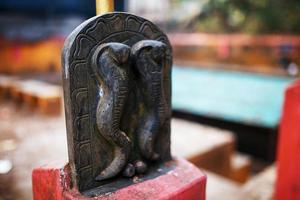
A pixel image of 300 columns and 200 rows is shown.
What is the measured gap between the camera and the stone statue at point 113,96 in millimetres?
981

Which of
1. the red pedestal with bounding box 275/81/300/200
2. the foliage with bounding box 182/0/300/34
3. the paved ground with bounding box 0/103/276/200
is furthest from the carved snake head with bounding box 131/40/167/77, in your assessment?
the foliage with bounding box 182/0/300/34

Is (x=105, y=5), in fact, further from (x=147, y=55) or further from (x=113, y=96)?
(x=113, y=96)

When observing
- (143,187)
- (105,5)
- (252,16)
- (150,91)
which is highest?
(252,16)

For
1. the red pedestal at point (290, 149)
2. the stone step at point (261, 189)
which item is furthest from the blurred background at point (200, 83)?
the red pedestal at point (290, 149)

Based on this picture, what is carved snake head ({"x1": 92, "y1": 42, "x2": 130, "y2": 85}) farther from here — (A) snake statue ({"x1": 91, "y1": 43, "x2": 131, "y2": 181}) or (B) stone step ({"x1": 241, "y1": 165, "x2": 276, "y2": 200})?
(B) stone step ({"x1": 241, "y1": 165, "x2": 276, "y2": 200})

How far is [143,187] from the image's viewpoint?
3.52 ft

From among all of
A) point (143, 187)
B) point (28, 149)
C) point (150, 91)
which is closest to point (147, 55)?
point (150, 91)

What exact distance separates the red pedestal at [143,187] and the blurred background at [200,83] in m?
0.94

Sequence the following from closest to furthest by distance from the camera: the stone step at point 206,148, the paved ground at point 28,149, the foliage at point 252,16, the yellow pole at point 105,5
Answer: the yellow pole at point 105,5 → the paved ground at point 28,149 → the stone step at point 206,148 → the foliage at point 252,16

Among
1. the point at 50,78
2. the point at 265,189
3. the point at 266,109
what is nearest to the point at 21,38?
the point at 50,78

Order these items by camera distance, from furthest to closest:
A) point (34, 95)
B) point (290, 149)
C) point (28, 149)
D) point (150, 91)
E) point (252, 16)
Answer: point (252, 16)
point (34, 95)
point (28, 149)
point (290, 149)
point (150, 91)

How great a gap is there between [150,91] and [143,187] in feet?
1.20

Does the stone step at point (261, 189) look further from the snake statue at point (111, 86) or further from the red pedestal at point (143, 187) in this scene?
the snake statue at point (111, 86)

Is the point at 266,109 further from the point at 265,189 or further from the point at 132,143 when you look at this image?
the point at 132,143
